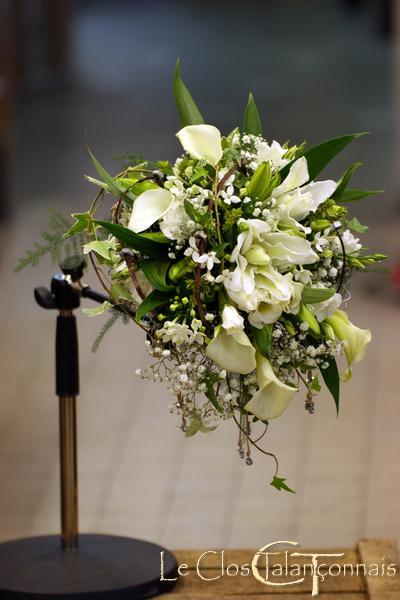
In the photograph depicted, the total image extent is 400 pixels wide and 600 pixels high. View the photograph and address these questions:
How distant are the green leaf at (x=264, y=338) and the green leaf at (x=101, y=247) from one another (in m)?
0.32

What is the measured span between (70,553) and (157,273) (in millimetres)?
758

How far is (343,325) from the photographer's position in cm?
254

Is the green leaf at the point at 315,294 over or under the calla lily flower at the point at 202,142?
under

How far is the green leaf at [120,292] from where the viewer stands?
2510 millimetres

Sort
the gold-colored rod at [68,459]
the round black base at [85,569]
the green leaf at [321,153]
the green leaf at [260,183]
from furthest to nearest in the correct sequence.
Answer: the gold-colored rod at [68,459] → the round black base at [85,569] → the green leaf at [321,153] → the green leaf at [260,183]

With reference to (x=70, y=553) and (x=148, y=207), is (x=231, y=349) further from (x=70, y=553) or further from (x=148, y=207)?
(x=70, y=553)

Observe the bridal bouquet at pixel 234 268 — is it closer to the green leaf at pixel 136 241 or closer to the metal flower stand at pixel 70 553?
the green leaf at pixel 136 241

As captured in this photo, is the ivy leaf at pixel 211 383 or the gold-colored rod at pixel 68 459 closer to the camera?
the ivy leaf at pixel 211 383

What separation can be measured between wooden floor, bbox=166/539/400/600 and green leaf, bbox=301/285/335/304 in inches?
24.7

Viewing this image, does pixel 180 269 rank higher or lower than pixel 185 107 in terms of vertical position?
lower

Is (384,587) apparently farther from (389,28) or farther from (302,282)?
(389,28)

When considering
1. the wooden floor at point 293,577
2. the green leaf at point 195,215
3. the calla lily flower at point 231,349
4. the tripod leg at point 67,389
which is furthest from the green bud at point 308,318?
the tripod leg at point 67,389

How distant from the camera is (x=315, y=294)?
2.39m

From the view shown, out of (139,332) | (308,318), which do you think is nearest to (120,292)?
(308,318)
